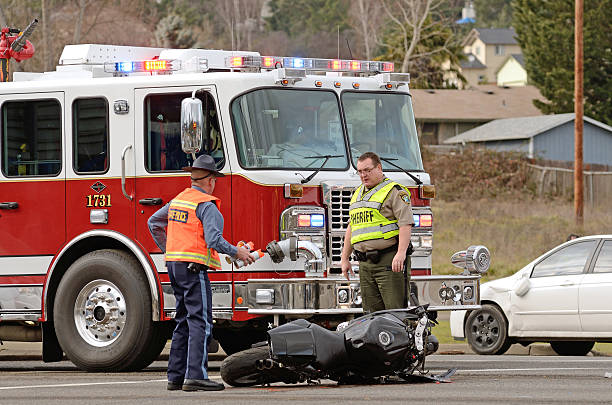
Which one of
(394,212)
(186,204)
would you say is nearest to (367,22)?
(394,212)

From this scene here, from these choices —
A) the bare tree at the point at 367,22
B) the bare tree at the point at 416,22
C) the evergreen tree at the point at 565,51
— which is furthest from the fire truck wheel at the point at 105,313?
the evergreen tree at the point at 565,51

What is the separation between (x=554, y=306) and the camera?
49.8 feet

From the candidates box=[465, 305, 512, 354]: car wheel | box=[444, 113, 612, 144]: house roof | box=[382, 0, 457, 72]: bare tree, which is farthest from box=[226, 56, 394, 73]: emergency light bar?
box=[444, 113, 612, 144]: house roof

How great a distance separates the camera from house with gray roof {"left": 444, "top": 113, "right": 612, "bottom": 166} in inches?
2217

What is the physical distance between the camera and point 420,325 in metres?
10.1

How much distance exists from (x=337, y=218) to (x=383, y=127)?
1175 millimetres

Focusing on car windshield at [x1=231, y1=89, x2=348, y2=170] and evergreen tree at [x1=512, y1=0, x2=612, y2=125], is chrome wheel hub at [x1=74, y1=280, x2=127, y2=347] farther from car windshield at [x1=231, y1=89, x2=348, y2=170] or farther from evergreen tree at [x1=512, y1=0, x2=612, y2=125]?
evergreen tree at [x1=512, y1=0, x2=612, y2=125]

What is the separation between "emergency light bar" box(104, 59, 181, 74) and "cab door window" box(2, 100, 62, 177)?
66 cm

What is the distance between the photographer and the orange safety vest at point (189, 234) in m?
9.76

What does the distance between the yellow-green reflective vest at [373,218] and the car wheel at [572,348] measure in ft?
19.7

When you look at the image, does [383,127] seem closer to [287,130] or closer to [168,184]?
[287,130]

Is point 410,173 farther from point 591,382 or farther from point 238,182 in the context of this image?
point 591,382

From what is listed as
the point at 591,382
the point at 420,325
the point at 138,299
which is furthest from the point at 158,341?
the point at 591,382

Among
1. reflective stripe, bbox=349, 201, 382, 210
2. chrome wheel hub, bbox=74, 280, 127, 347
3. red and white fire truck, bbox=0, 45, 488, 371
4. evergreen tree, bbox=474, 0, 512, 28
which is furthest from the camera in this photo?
evergreen tree, bbox=474, 0, 512, 28
